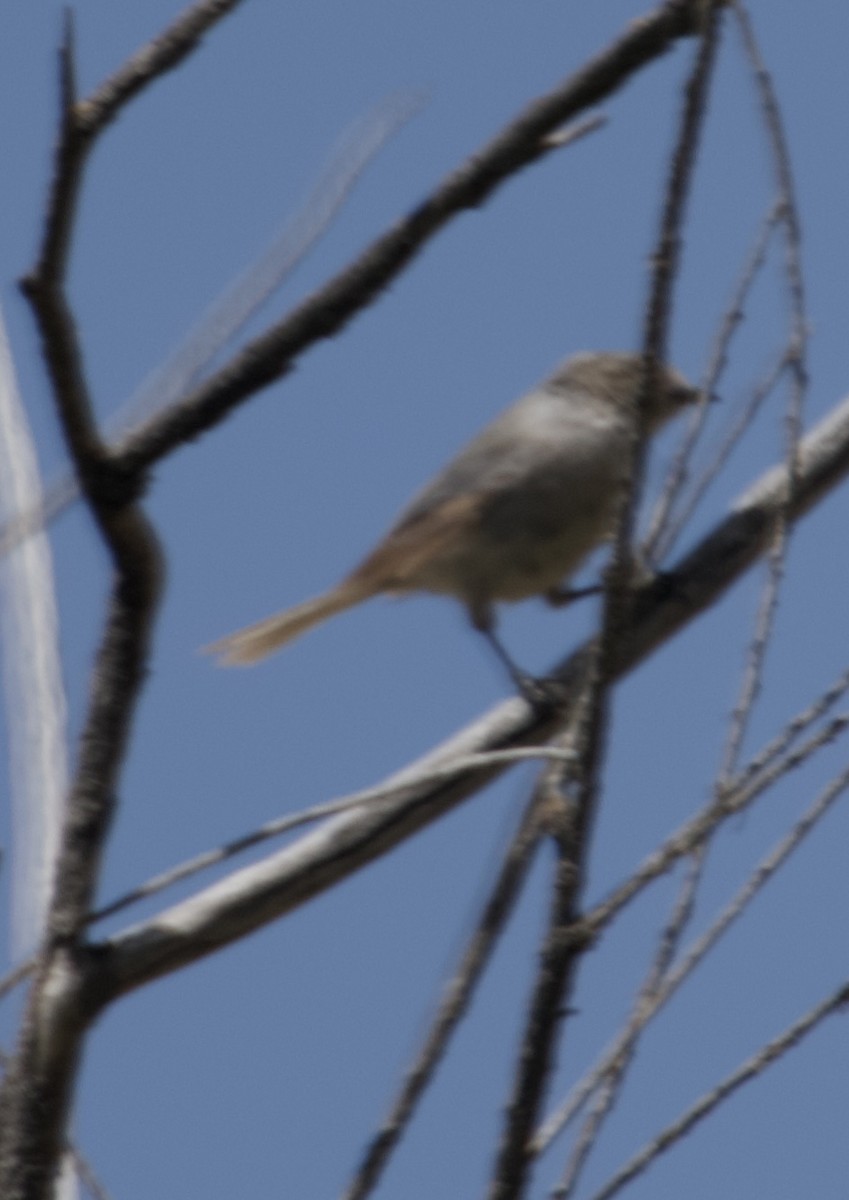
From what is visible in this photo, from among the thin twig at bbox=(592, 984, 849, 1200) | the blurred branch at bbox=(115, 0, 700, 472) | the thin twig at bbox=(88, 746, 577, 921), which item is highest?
the blurred branch at bbox=(115, 0, 700, 472)

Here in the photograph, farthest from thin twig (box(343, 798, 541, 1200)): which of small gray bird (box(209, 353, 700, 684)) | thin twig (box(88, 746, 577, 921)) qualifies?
small gray bird (box(209, 353, 700, 684))

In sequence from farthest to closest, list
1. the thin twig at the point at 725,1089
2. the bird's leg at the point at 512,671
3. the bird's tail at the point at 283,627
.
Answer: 1. the bird's tail at the point at 283,627
2. the bird's leg at the point at 512,671
3. the thin twig at the point at 725,1089

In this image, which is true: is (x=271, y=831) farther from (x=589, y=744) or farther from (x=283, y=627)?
(x=283, y=627)

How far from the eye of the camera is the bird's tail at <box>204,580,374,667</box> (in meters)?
5.12

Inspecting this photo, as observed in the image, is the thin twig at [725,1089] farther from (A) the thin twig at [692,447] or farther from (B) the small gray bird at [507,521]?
(B) the small gray bird at [507,521]

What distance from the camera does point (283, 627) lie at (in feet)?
17.0

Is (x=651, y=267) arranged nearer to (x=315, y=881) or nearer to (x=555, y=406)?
(x=315, y=881)

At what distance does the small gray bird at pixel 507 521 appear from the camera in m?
5.18

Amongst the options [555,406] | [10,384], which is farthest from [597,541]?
[10,384]

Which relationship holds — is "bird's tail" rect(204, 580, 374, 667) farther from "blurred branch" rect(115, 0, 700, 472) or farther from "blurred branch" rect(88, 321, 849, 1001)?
"blurred branch" rect(115, 0, 700, 472)

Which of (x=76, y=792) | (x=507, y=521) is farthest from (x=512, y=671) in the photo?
(x=76, y=792)

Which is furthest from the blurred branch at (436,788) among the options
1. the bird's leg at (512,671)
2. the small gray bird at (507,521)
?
the small gray bird at (507,521)

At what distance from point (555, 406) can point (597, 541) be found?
1.54 ft

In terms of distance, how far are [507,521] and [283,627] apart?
629 millimetres
